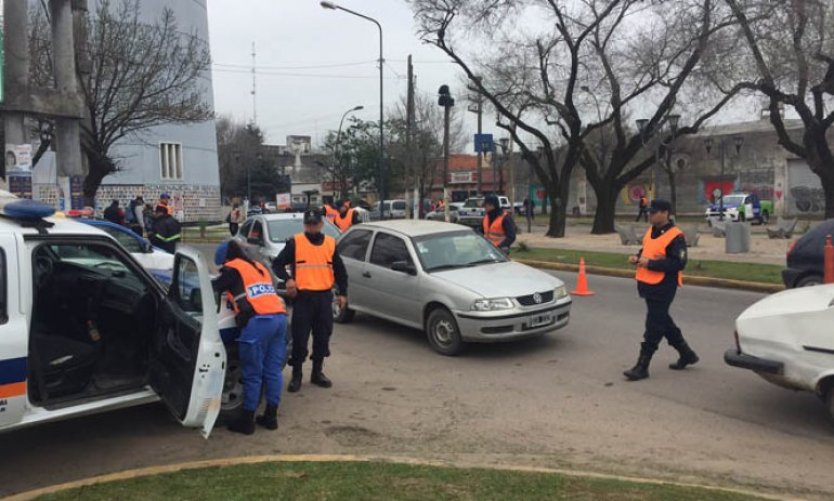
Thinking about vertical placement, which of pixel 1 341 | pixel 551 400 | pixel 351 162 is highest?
pixel 351 162

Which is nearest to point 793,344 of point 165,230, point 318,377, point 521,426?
point 521,426

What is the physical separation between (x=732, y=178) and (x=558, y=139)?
12358 mm

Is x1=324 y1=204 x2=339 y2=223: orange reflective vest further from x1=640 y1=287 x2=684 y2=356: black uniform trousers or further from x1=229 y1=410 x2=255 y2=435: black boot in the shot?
x1=229 y1=410 x2=255 y2=435: black boot

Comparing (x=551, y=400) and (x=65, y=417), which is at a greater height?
(x=65, y=417)

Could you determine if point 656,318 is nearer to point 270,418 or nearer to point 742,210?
point 270,418

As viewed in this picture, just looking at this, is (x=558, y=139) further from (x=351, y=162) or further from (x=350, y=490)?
(x=350, y=490)

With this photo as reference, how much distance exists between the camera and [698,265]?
14594mm

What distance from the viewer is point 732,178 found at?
161 feet

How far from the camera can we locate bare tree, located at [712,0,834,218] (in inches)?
701

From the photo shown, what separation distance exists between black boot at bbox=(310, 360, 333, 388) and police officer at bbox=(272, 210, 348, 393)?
5.3 inches

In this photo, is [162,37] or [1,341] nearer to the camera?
[1,341]

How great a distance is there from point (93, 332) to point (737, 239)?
56.0 ft

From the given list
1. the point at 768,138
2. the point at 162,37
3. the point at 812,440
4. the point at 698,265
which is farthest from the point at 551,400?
the point at 768,138

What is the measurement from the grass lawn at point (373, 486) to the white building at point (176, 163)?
3595 centimetres
